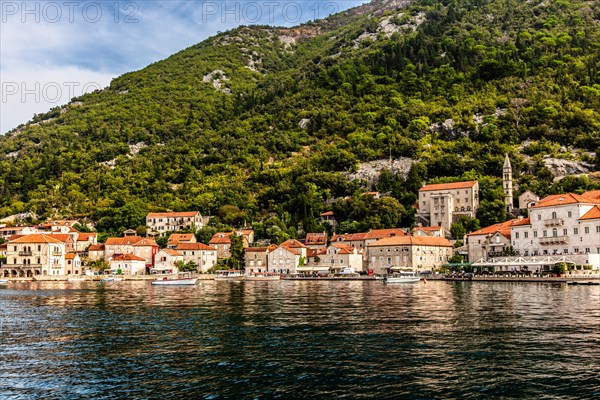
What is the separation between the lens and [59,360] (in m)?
23.7

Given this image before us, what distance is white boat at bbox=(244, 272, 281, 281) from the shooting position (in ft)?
305

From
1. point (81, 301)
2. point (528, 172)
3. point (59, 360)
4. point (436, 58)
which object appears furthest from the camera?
point (436, 58)

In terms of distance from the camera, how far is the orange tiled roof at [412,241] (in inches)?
3642

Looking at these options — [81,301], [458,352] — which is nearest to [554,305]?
[458,352]

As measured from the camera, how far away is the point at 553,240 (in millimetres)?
76625

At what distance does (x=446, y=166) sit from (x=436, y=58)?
6155 cm

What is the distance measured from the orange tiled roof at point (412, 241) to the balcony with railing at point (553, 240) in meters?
20.0

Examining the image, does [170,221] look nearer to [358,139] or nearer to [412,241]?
[358,139]

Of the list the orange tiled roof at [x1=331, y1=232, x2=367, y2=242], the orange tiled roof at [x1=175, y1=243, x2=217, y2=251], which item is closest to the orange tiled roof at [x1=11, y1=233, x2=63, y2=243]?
the orange tiled roof at [x1=175, y1=243, x2=217, y2=251]

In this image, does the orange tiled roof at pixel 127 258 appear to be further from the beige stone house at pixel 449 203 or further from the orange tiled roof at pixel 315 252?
the beige stone house at pixel 449 203

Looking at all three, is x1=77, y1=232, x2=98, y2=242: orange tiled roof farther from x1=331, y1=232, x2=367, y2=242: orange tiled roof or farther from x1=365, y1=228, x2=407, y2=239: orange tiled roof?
x1=365, y1=228, x2=407, y2=239: orange tiled roof

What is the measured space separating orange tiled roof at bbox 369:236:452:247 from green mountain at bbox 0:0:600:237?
11765 mm

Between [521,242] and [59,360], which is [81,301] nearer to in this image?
[59,360]

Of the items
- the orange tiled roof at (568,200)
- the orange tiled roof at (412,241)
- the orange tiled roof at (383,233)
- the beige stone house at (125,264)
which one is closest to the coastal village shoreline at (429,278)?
the beige stone house at (125,264)
